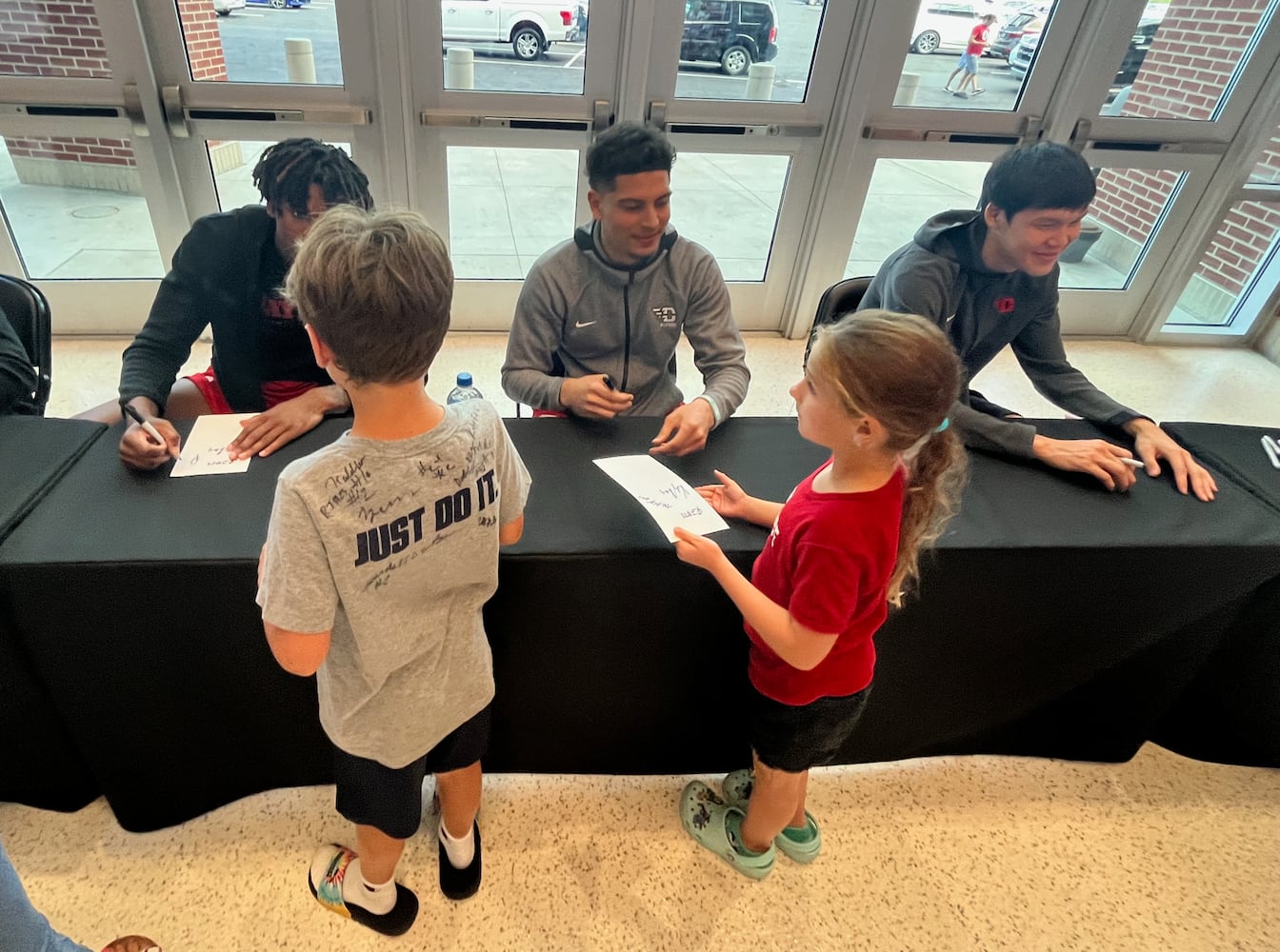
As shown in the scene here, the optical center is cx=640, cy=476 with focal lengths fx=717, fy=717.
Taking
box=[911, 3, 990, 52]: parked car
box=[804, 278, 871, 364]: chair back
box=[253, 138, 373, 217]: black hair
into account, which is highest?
box=[911, 3, 990, 52]: parked car

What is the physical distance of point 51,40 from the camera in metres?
2.51

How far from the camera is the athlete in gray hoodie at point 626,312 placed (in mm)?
1453

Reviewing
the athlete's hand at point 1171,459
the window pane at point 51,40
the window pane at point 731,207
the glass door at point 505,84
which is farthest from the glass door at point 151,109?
the athlete's hand at point 1171,459

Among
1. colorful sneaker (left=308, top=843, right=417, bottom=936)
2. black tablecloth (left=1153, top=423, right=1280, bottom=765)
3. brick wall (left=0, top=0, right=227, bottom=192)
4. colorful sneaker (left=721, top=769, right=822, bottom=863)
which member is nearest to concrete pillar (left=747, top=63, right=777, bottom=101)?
brick wall (left=0, top=0, right=227, bottom=192)

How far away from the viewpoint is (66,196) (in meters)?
3.07

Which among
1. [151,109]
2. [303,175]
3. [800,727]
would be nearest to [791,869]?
[800,727]

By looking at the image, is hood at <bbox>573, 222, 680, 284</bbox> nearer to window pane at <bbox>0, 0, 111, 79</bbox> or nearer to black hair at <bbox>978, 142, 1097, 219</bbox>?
black hair at <bbox>978, 142, 1097, 219</bbox>

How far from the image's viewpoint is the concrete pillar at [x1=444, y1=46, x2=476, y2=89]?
2.77 m

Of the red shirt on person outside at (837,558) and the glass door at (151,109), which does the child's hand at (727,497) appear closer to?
the red shirt on person outside at (837,558)

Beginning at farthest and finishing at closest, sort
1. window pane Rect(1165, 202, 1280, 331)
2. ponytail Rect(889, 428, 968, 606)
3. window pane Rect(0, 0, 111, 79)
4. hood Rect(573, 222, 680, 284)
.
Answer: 1. window pane Rect(1165, 202, 1280, 331)
2. window pane Rect(0, 0, 111, 79)
3. hood Rect(573, 222, 680, 284)
4. ponytail Rect(889, 428, 968, 606)

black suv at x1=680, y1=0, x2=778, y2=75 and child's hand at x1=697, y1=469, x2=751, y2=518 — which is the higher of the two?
black suv at x1=680, y1=0, x2=778, y2=75

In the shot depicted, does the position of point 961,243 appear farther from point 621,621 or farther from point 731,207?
point 731,207

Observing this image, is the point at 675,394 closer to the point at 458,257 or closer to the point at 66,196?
the point at 458,257

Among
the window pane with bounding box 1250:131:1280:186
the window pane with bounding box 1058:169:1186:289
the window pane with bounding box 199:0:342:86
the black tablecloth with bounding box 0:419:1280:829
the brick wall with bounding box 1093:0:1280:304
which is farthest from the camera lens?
the window pane with bounding box 1058:169:1186:289
